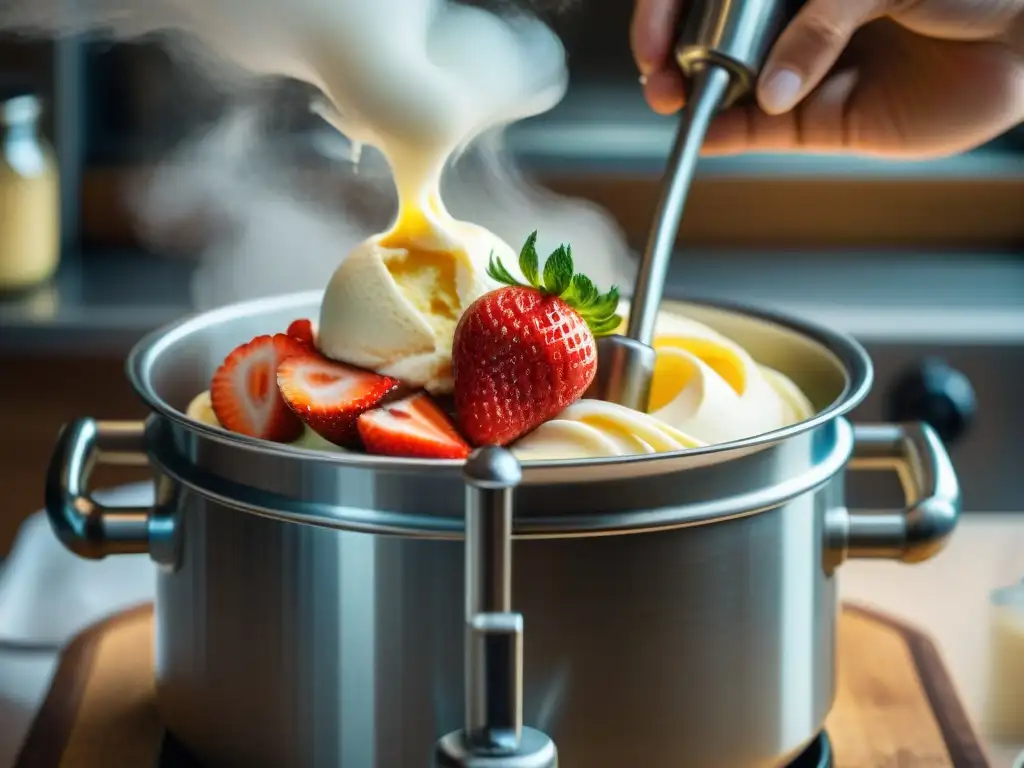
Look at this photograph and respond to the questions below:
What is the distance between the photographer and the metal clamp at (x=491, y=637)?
52 cm

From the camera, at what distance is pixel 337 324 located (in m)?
0.81

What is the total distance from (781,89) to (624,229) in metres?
1.10

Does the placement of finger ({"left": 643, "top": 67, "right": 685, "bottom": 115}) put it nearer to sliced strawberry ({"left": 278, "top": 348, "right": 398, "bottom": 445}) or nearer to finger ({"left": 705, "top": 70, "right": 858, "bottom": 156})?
finger ({"left": 705, "top": 70, "right": 858, "bottom": 156})

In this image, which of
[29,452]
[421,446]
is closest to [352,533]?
[421,446]

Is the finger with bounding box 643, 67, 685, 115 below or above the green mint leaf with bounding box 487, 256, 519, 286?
above

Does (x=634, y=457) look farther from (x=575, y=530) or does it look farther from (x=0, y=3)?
(x=0, y=3)

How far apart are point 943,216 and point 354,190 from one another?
92 cm

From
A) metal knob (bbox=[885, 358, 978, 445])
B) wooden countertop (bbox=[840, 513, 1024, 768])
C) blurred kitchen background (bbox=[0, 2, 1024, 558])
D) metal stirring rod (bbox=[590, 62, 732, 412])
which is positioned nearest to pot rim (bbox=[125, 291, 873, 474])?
metal stirring rod (bbox=[590, 62, 732, 412])

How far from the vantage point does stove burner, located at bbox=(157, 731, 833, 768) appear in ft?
2.55

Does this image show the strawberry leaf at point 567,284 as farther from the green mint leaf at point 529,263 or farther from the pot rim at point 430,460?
the pot rim at point 430,460

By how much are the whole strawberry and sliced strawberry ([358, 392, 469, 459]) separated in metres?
0.02

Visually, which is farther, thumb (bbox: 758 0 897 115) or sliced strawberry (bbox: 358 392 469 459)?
thumb (bbox: 758 0 897 115)

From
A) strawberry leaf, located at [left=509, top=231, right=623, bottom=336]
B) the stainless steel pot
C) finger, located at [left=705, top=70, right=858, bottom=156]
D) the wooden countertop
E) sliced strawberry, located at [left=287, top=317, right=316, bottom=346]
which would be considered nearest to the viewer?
the stainless steel pot

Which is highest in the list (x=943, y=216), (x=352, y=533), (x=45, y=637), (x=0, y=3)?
(x=0, y=3)
